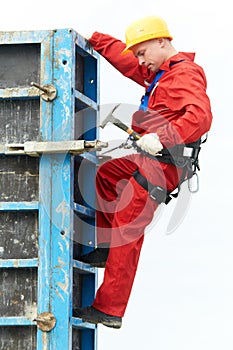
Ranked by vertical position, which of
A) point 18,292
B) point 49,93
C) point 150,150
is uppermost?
point 49,93

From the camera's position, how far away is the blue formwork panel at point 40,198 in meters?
7.83

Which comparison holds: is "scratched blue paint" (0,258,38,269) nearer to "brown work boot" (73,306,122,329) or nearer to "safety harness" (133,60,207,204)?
"brown work boot" (73,306,122,329)

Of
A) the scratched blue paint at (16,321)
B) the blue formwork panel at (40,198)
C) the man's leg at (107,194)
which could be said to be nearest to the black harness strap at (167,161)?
the man's leg at (107,194)

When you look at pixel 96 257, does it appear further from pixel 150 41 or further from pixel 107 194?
pixel 150 41

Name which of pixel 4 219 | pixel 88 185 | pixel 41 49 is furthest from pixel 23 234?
pixel 41 49

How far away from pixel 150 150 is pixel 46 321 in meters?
1.60

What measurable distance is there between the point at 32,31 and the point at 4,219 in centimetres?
160

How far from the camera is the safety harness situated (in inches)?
314

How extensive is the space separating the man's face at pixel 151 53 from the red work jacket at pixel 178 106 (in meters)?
0.12

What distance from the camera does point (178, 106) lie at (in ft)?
26.0

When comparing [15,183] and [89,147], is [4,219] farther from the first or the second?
[89,147]

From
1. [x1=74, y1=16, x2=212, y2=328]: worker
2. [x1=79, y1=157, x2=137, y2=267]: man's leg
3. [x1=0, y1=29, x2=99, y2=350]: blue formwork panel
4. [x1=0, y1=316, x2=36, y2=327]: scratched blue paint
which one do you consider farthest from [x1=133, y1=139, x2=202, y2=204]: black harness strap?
[x1=0, y1=316, x2=36, y2=327]: scratched blue paint

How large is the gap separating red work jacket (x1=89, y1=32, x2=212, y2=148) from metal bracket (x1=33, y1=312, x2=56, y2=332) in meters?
1.66

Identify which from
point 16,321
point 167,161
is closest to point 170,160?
point 167,161
